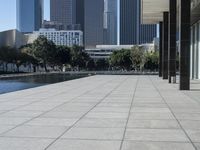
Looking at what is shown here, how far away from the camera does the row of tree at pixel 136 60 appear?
97500 mm

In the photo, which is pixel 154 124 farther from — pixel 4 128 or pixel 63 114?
pixel 4 128

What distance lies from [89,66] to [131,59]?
25.0m

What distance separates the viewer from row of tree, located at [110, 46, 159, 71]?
320ft

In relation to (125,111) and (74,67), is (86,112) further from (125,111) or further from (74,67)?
(74,67)

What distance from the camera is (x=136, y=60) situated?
97688 mm

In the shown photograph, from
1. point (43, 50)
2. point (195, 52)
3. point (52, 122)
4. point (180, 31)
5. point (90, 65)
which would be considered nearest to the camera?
→ point (52, 122)

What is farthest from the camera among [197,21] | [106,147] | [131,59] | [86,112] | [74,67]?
[74,67]

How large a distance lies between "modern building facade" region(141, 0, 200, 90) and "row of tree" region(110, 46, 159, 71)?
49.3 m

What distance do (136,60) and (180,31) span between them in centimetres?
7534

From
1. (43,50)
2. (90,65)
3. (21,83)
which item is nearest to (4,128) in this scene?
(21,83)

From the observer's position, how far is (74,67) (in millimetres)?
112812

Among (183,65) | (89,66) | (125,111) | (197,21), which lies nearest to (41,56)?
(89,66)

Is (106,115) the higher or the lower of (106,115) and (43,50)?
the lower

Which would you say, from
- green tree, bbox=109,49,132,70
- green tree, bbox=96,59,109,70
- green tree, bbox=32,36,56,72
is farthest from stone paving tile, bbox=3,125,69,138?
green tree, bbox=96,59,109,70
